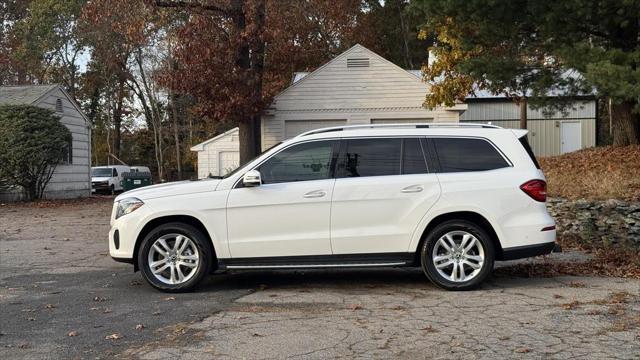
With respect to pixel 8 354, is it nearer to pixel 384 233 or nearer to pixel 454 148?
pixel 384 233

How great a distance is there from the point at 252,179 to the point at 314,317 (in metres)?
1.84

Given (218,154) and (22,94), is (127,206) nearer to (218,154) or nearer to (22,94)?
(22,94)

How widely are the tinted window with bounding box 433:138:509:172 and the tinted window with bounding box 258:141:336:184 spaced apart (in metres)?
1.30

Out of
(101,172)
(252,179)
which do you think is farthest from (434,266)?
(101,172)

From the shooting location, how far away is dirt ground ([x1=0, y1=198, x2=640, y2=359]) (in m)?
5.42

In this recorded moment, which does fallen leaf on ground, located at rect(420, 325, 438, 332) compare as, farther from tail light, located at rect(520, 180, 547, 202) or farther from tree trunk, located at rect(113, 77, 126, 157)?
tree trunk, located at rect(113, 77, 126, 157)

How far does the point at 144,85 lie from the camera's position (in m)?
48.4

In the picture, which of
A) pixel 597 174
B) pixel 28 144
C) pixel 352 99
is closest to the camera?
pixel 597 174

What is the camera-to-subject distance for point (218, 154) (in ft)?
115

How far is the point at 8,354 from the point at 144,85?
4496cm

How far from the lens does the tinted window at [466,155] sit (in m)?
7.70

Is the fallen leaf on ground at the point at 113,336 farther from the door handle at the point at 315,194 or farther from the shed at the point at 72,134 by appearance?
the shed at the point at 72,134

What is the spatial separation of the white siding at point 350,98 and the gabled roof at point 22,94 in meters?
8.82

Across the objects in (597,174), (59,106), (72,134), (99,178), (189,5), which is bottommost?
(99,178)
